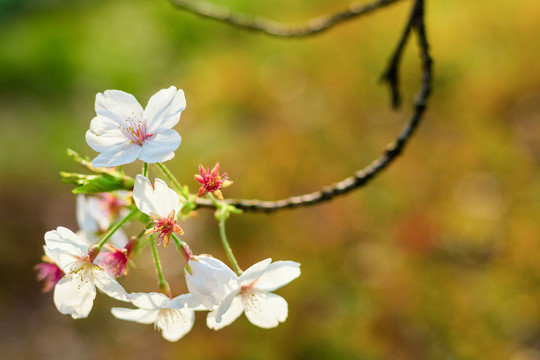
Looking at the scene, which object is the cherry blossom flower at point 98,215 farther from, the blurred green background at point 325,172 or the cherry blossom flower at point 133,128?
the blurred green background at point 325,172

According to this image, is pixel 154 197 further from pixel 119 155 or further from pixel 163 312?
pixel 163 312

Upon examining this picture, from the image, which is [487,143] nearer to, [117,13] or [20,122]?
[20,122]

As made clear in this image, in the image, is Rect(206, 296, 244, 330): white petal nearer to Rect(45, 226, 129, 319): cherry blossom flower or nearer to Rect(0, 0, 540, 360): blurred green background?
Rect(45, 226, 129, 319): cherry blossom flower

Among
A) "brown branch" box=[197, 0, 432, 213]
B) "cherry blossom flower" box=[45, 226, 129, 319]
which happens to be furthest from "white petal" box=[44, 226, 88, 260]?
"brown branch" box=[197, 0, 432, 213]

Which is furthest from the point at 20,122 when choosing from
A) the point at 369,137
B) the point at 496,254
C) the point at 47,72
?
the point at 496,254

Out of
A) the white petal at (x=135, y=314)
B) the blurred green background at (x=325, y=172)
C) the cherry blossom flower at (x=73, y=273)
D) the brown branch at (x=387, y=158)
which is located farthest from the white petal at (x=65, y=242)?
the blurred green background at (x=325, y=172)

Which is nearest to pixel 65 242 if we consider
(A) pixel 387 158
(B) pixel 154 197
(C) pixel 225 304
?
(B) pixel 154 197
